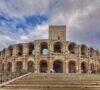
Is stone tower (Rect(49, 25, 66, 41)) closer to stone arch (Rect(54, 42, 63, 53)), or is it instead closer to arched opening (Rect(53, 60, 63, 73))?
stone arch (Rect(54, 42, 63, 53))

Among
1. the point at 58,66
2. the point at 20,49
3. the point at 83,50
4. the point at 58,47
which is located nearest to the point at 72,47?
the point at 83,50

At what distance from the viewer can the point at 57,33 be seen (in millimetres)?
47719

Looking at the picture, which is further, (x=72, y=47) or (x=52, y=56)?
(x=72, y=47)

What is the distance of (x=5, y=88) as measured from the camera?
42.8ft

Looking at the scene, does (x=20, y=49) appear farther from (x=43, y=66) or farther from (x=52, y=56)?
(x=52, y=56)

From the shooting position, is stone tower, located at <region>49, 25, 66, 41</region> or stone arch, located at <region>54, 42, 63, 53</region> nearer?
stone arch, located at <region>54, 42, 63, 53</region>

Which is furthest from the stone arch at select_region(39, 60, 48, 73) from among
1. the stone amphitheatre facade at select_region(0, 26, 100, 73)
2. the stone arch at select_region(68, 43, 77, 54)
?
the stone arch at select_region(68, 43, 77, 54)

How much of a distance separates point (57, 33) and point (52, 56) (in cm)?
534

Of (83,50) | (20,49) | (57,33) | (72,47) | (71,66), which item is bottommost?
(71,66)

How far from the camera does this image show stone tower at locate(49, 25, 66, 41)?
47375 millimetres

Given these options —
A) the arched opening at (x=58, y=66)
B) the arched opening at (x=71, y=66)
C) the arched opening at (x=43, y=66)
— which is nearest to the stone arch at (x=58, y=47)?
the arched opening at (x=58, y=66)

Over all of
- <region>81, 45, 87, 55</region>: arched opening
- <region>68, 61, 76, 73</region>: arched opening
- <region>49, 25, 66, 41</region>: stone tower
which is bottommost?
<region>68, 61, 76, 73</region>: arched opening

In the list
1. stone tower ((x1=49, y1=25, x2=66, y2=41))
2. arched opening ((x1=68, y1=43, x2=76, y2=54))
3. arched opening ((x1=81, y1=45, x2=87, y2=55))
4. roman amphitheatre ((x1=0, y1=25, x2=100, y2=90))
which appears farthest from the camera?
arched opening ((x1=81, y1=45, x2=87, y2=55))

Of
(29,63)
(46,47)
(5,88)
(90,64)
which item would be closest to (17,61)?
(29,63)
